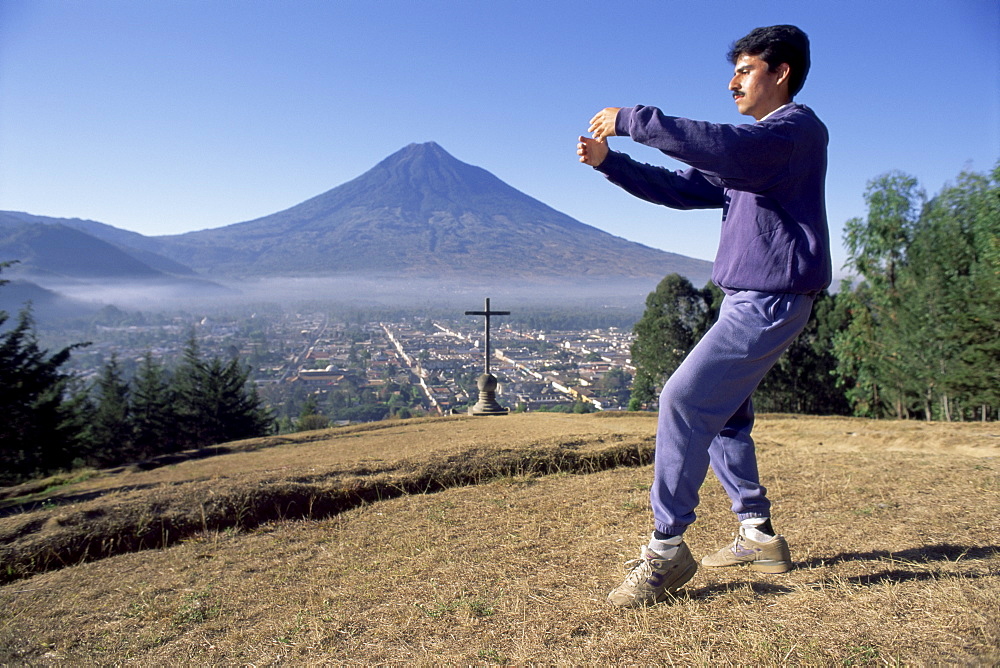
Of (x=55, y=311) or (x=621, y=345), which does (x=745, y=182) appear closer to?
(x=621, y=345)

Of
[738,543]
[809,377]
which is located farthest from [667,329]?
[738,543]

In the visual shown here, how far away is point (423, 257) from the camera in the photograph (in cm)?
10281

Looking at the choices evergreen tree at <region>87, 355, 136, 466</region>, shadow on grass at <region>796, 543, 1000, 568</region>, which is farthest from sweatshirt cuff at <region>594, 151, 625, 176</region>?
evergreen tree at <region>87, 355, 136, 466</region>

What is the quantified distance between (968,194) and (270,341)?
228 ft

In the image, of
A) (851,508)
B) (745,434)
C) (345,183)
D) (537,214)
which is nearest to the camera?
(745,434)

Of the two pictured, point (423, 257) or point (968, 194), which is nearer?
point (968, 194)

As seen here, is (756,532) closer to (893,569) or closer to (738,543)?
(738,543)

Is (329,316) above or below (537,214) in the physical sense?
below

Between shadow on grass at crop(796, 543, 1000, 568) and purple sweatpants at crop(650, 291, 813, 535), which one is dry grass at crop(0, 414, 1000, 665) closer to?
shadow on grass at crop(796, 543, 1000, 568)

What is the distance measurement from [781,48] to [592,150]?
0.67 metres

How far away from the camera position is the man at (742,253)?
72.4 inches

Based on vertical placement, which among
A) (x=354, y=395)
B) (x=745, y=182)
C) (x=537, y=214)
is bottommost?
(x=354, y=395)

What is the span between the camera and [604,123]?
201cm

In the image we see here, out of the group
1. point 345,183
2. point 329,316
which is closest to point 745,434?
point 329,316
